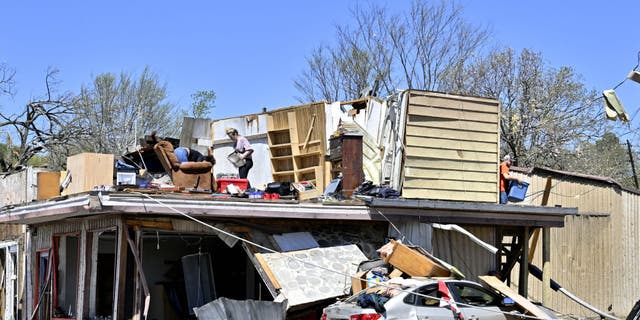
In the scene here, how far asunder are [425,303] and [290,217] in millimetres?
3446

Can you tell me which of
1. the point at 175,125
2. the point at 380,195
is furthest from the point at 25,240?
the point at 175,125

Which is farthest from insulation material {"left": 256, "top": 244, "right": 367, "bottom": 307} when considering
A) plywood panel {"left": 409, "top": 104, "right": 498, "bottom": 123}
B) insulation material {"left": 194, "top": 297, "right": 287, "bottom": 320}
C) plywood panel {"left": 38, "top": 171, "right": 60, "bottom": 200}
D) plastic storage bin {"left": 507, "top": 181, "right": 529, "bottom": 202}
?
plywood panel {"left": 38, "top": 171, "right": 60, "bottom": 200}

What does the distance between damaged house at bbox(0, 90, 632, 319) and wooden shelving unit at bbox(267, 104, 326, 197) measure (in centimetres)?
4

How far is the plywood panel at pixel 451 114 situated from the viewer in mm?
17625

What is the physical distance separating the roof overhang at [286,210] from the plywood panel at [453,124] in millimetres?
2165

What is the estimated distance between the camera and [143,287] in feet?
47.6

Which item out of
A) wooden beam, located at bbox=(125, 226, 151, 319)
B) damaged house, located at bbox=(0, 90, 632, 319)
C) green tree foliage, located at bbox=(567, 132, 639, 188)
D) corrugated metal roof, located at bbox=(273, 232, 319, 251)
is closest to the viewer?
wooden beam, located at bbox=(125, 226, 151, 319)

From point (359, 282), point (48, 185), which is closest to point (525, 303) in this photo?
point (359, 282)

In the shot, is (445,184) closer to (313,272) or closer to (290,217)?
(290,217)

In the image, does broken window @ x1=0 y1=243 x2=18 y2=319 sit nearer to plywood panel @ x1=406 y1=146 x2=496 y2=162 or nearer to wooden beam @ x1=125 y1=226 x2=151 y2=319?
wooden beam @ x1=125 y1=226 x2=151 y2=319

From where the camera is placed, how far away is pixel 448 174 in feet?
58.3

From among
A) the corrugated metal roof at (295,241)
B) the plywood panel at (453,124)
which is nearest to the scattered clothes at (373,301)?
the corrugated metal roof at (295,241)

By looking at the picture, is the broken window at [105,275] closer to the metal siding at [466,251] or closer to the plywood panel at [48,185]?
the plywood panel at [48,185]

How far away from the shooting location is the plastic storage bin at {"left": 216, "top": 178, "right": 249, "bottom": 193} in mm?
17062
